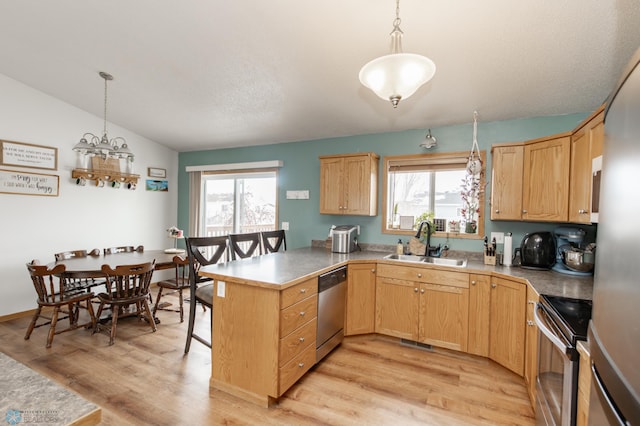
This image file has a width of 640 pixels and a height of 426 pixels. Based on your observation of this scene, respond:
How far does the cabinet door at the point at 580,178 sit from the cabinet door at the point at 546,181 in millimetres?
47

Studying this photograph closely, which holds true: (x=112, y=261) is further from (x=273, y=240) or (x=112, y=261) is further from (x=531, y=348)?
(x=531, y=348)

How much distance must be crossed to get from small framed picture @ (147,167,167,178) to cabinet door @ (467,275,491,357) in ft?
16.6

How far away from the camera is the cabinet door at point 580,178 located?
2201 mm

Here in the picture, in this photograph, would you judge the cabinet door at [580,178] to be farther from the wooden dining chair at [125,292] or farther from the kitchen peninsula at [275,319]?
the wooden dining chair at [125,292]

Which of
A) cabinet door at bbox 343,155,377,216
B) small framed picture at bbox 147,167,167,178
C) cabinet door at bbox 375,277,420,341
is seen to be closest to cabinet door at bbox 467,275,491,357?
cabinet door at bbox 375,277,420,341

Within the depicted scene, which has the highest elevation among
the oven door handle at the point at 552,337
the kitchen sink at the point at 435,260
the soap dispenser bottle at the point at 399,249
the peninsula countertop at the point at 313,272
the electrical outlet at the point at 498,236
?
the electrical outlet at the point at 498,236

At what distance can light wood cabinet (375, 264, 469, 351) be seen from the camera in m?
2.85

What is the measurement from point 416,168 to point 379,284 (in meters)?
1.52

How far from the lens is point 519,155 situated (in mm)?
2848

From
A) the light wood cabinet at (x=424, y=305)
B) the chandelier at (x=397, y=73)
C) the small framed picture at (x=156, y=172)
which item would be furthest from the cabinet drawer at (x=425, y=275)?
the small framed picture at (x=156, y=172)

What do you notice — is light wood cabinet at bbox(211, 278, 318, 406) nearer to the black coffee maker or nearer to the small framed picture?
the black coffee maker

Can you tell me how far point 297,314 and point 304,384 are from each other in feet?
2.00

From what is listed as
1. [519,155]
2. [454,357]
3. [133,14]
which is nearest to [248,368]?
[454,357]

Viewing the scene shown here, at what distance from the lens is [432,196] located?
367 centimetres
